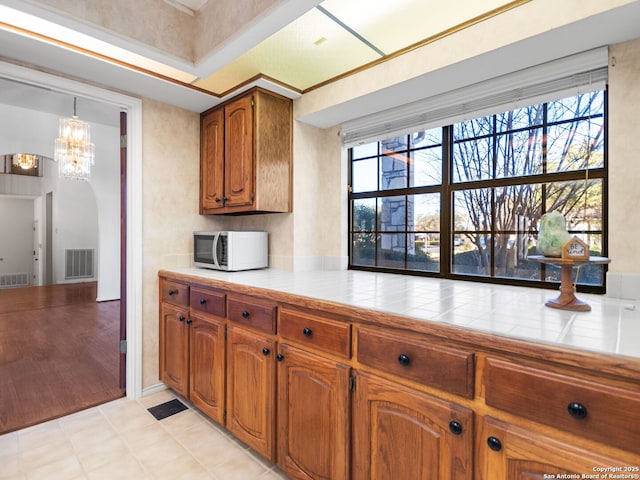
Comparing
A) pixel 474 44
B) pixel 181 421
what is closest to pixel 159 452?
pixel 181 421

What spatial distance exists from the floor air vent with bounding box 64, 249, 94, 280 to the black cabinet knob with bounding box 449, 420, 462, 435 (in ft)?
30.4

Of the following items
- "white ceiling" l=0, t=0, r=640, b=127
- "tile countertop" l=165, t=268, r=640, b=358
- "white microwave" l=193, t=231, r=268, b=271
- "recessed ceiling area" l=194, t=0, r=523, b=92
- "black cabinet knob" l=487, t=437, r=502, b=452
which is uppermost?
"recessed ceiling area" l=194, t=0, r=523, b=92

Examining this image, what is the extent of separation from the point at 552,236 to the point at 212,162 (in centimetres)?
227

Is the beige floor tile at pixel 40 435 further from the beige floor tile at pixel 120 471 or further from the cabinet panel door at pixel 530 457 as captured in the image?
the cabinet panel door at pixel 530 457

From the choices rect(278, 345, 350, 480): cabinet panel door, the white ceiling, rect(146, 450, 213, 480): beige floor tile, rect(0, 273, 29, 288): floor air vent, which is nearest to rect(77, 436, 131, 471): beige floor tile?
rect(146, 450, 213, 480): beige floor tile

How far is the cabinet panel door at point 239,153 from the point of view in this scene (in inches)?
88.2

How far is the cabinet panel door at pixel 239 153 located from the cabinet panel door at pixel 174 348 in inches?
34.6

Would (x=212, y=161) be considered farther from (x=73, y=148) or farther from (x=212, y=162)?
(x=73, y=148)

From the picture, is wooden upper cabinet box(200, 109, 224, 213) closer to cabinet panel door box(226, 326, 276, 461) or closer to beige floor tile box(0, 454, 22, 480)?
cabinet panel door box(226, 326, 276, 461)

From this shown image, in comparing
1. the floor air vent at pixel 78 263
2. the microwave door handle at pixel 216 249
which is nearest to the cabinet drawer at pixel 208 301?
the microwave door handle at pixel 216 249

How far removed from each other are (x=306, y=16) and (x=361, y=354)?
1.59 metres

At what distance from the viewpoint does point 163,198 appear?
2479 mm

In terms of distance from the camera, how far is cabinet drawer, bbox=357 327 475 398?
99 cm

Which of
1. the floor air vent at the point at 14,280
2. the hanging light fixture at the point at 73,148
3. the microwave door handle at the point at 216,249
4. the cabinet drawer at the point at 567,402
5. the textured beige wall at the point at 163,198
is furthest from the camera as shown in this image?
the floor air vent at the point at 14,280
